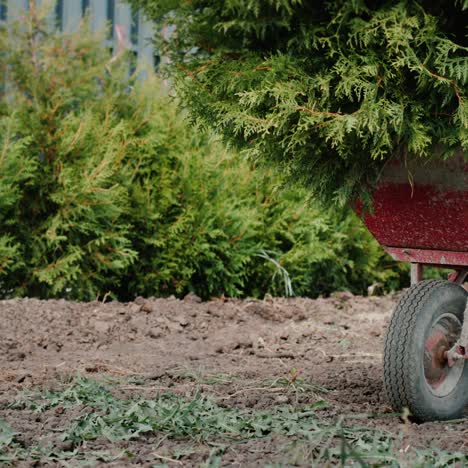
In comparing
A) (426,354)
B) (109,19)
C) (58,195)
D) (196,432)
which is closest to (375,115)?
(426,354)

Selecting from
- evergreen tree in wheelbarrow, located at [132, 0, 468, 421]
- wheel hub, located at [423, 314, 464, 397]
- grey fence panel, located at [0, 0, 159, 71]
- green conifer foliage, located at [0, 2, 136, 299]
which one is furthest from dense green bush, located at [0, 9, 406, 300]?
wheel hub, located at [423, 314, 464, 397]

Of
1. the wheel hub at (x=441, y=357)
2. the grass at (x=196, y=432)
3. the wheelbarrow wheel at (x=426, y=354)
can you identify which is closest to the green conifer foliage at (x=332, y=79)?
the wheelbarrow wheel at (x=426, y=354)

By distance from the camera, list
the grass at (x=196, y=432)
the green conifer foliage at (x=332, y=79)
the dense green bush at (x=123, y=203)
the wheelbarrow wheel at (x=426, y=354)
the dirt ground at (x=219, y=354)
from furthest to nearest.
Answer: the dense green bush at (x=123, y=203)
the wheelbarrow wheel at (x=426, y=354)
the dirt ground at (x=219, y=354)
the green conifer foliage at (x=332, y=79)
the grass at (x=196, y=432)

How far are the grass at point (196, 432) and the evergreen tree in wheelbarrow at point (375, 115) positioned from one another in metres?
0.49

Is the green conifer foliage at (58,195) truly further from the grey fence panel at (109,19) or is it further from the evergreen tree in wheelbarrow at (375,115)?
the grey fence panel at (109,19)

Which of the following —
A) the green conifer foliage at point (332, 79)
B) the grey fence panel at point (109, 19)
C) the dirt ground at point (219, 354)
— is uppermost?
the green conifer foliage at point (332, 79)

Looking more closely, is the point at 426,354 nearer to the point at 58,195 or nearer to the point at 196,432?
the point at 196,432

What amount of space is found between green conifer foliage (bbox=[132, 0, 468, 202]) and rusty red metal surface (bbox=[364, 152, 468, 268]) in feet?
0.31

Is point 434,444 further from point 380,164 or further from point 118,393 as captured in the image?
point 118,393

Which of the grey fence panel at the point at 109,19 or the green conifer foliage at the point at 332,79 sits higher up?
the green conifer foliage at the point at 332,79

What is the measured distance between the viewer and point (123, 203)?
5965mm

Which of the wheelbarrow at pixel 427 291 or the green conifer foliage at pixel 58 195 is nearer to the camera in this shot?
the wheelbarrow at pixel 427 291

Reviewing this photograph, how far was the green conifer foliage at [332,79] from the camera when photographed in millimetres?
2682

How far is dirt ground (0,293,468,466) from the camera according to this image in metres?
2.80
